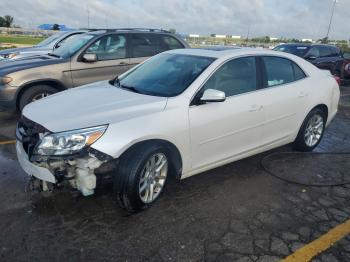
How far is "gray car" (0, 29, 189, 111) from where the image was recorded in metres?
6.39

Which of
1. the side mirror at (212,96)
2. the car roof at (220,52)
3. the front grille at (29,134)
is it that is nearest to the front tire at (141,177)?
the side mirror at (212,96)

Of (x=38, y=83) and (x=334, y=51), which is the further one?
(x=334, y=51)

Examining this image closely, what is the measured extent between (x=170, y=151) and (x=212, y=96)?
0.73m

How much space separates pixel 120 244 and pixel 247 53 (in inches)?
110

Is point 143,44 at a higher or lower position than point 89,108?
higher

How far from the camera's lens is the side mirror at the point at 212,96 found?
368 cm

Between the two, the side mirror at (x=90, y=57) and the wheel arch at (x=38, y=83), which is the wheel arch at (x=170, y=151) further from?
the wheel arch at (x=38, y=83)

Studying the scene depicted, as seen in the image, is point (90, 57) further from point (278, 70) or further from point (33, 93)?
point (278, 70)

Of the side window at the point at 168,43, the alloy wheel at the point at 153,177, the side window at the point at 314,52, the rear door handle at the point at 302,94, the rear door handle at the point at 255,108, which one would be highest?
the side window at the point at 168,43

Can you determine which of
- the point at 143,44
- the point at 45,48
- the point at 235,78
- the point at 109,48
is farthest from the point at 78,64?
the point at 45,48

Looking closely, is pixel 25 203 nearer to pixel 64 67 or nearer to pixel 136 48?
pixel 64 67

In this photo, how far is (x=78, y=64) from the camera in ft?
22.6

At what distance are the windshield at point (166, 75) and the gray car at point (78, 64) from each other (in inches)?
98.3

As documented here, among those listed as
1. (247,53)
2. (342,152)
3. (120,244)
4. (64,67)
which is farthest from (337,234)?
(64,67)
